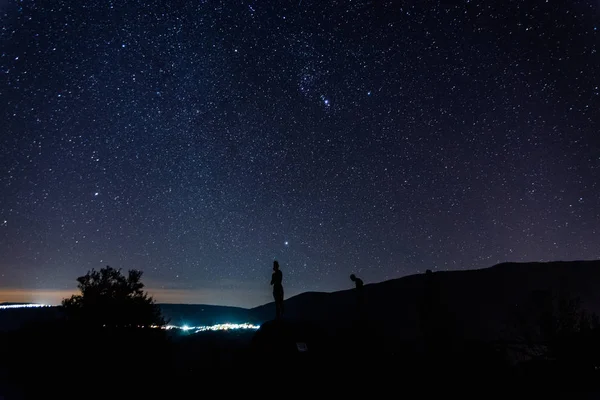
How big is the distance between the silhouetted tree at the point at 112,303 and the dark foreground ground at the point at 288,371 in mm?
6920

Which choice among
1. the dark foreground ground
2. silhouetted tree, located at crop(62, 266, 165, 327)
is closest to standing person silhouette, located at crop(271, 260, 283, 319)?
the dark foreground ground

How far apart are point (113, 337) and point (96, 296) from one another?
341 inches

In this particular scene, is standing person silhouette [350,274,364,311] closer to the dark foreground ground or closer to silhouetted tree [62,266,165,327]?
the dark foreground ground

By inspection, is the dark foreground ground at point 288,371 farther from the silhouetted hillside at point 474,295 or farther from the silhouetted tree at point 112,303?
the silhouetted hillside at point 474,295

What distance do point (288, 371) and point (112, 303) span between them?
1873 centimetres

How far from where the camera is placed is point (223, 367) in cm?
1500

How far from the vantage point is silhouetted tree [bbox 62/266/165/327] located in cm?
2516

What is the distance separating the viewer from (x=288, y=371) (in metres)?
12.1

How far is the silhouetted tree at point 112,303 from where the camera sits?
990 inches

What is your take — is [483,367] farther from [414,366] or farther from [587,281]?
[587,281]

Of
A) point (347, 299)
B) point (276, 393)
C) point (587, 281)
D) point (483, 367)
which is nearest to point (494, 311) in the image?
point (587, 281)

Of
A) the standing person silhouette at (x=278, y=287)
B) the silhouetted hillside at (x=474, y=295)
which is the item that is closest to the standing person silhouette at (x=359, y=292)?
the standing person silhouette at (x=278, y=287)

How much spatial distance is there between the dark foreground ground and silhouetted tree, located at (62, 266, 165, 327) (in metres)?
6.92

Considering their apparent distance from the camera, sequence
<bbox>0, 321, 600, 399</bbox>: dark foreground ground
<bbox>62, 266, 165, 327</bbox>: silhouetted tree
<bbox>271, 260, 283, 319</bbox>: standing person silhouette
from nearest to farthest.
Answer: <bbox>0, 321, 600, 399</bbox>: dark foreground ground, <bbox>271, 260, 283, 319</bbox>: standing person silhouette, <bbox>62, 266, 165, 327</bbox>: silhouetted tree
